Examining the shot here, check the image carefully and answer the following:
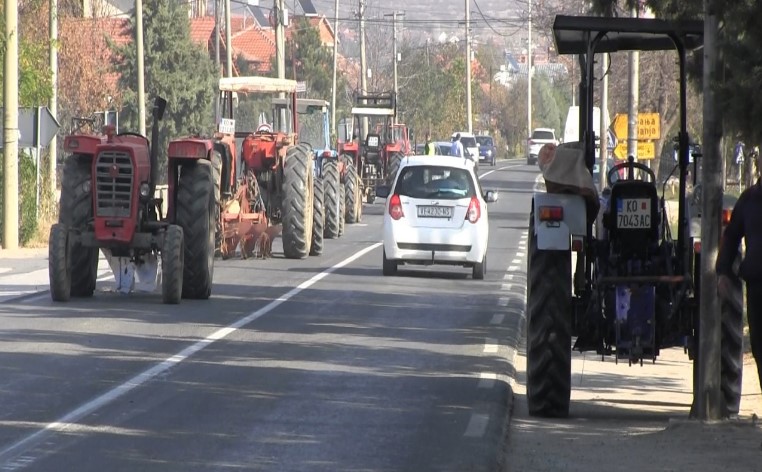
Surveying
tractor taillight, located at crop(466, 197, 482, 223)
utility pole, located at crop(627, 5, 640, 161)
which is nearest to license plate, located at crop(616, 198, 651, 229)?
tractor taillight, located at crop(466, 197, 482, 223)

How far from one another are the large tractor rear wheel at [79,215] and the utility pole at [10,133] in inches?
402

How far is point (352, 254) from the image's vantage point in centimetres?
2761

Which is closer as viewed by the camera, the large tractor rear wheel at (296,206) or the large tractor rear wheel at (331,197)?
the large tractor rear wheel at (296,206)

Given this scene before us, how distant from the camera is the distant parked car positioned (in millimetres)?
90938

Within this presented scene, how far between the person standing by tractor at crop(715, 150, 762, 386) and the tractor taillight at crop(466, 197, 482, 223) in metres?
12.8

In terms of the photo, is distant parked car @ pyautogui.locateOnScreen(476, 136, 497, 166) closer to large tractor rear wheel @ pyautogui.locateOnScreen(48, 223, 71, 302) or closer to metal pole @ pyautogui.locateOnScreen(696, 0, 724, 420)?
large tractor rear wheel @ pyautogui.locateOnScreen(48, 223, 71, 302)

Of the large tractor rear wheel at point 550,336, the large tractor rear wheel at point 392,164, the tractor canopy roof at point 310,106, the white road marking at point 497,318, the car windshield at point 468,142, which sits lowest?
the white road marking at point 497,318

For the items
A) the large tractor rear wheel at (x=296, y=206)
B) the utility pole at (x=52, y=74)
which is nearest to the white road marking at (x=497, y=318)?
the large tractor rear wheel at (x=296, y=206)

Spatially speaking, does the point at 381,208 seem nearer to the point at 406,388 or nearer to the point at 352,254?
the point at 352,254

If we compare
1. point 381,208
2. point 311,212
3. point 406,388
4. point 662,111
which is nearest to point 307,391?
point 406,388

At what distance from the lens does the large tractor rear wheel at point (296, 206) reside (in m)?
25.5

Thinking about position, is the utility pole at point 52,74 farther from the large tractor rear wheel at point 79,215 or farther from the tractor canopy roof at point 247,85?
the large tractor rear wheel at point 79,215

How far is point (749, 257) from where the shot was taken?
9906 millimetres

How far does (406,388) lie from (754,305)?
346cm
